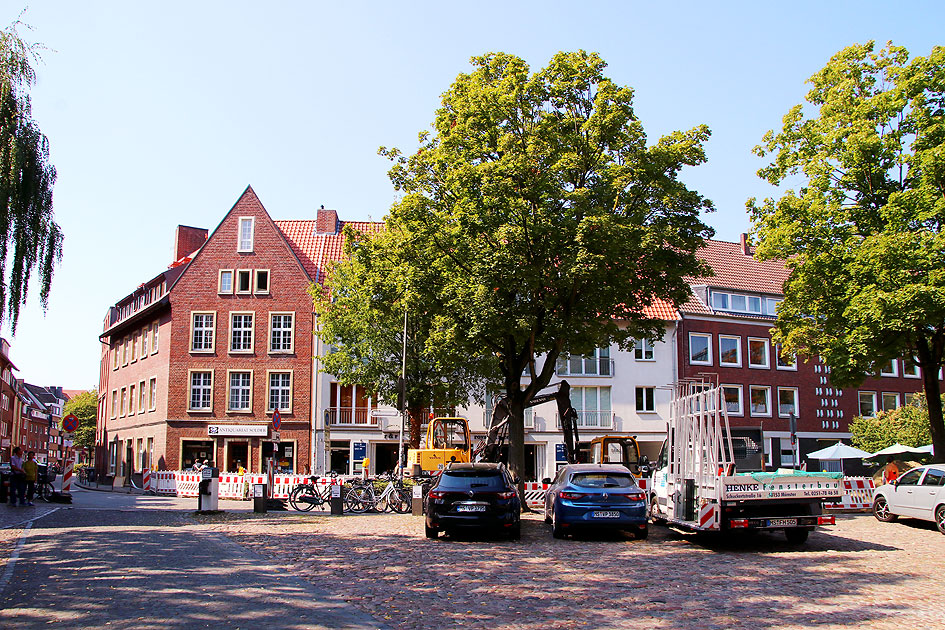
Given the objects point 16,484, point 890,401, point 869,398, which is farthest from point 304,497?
point 890,401

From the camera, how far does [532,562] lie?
1350cm

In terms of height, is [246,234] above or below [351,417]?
above

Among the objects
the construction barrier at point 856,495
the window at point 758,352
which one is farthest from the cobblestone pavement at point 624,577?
the window at point 758,352

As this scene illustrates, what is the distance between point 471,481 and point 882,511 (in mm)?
11753

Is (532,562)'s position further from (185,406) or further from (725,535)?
(185,406)

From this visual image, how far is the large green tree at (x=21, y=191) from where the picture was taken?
1698 centimetres

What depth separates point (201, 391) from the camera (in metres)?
45.2

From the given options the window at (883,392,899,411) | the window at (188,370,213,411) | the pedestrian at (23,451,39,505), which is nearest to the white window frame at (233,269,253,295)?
the window at (188,370,213,411)

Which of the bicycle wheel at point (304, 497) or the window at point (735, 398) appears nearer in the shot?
the bicycle wheel at point (304, 497)

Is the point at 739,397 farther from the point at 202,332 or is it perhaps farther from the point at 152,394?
the point at 152,394

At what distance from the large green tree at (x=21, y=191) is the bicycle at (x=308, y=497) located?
11.3 m

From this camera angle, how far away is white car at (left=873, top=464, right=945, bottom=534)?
19.8 metres

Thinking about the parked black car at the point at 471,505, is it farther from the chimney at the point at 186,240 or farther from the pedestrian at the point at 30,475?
the chimney at the point at 186,240

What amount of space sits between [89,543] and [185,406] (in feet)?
101
